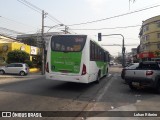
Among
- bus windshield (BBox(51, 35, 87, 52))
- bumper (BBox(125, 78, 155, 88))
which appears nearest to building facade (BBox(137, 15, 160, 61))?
bumper (BBox(125, 78, 155, 88))

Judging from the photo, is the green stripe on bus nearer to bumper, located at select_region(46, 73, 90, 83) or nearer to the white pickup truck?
bumper, located at select_region(46, 73, 90, 83)

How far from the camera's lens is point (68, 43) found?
15188 millimetres

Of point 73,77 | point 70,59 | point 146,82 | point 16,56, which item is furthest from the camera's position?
point 16,56

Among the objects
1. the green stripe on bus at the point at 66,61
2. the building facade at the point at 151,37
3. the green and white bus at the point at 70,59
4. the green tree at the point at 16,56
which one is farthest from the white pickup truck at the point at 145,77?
the building facade at the point at 151,37

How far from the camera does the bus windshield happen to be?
15.0 meters

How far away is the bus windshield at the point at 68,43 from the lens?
15.0 m

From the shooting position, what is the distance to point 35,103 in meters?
10.4

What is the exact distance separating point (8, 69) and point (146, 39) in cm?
4611

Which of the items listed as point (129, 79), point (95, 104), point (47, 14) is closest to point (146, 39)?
point (47, 14)

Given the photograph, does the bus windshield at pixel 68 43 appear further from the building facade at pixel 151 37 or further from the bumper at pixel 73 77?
the building facade at pixel 151 37

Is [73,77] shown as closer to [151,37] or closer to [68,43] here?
[68,43]

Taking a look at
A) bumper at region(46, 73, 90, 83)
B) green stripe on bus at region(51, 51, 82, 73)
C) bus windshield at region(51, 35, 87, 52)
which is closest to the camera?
bumper at region(46, 73, 90, 83)

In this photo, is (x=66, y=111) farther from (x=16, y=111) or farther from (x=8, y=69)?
(x=8, y=69)

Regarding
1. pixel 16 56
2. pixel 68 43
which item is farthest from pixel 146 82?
pixel 16 56
